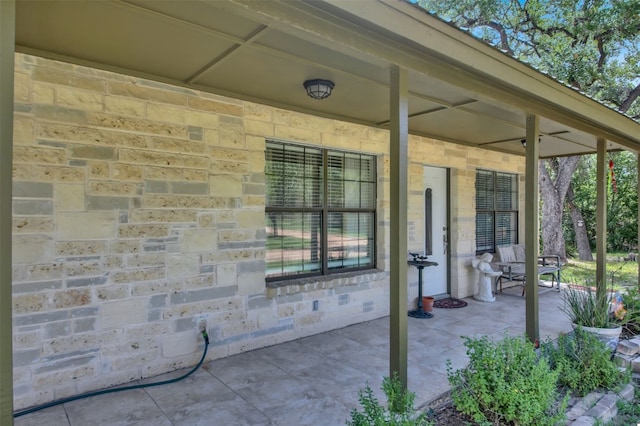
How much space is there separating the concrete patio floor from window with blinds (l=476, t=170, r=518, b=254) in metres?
2.46

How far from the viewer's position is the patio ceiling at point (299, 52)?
211 centimetres

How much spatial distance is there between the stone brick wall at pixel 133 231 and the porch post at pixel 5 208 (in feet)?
5.42

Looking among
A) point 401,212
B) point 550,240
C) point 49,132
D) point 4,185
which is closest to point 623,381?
point 401,212

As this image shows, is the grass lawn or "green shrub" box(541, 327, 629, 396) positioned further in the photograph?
the grass lawn

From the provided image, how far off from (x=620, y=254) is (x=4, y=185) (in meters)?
16.2

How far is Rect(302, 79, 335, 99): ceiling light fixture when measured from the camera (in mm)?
3225

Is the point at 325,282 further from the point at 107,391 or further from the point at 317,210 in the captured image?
the point at 107,391

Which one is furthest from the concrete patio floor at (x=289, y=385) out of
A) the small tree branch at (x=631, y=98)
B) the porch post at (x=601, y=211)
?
the small tree branch at (x=631, y=98)

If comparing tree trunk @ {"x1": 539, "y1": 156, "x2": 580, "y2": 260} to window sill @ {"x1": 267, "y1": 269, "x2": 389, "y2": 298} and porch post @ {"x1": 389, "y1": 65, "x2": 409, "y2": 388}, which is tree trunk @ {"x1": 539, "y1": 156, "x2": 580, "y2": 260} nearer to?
window sill @ {"x1": 267, "y1": 269, "x2": 389, "y2": 298}

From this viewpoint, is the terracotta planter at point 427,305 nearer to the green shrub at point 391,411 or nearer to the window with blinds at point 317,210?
the window with blinds at point 317,210

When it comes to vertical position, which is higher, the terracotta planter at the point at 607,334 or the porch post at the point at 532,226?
the porch post at the point at 532,226

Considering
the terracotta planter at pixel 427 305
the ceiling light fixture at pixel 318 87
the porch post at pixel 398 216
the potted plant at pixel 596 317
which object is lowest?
the terracotta planter at pixel 427 305

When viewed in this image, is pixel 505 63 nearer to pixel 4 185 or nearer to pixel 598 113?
pixel 598 113

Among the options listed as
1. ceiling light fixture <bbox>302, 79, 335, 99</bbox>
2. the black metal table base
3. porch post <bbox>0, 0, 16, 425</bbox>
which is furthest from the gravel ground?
ceiling light fixture <bbox>302, 79, 335, 99</bbox>
